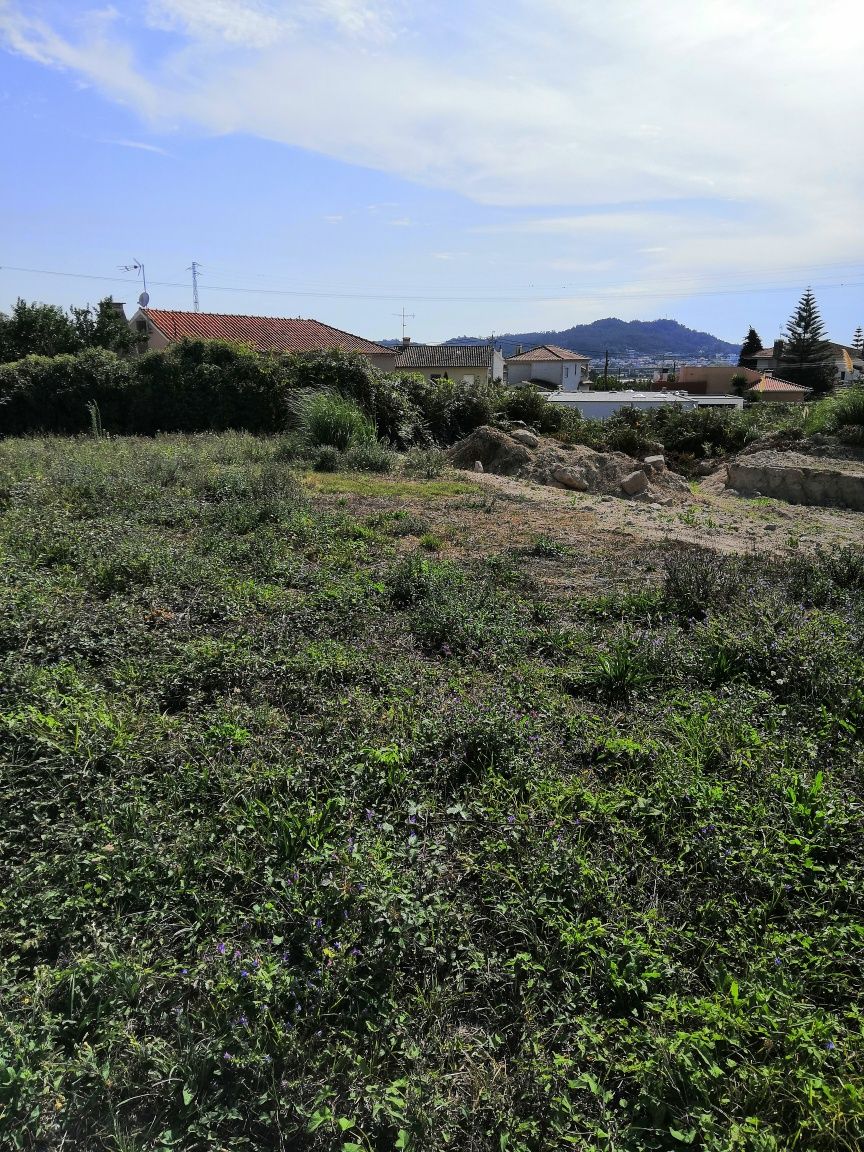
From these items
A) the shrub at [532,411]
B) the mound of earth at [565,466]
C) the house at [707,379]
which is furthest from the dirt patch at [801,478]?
the house at [707,379]

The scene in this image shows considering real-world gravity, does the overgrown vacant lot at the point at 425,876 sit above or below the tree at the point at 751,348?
below

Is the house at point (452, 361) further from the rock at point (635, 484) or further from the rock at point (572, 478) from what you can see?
the rock at point (635, 484)

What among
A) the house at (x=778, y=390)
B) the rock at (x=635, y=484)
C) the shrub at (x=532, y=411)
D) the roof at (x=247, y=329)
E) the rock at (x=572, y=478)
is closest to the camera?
the rock at (x=635, y=484)

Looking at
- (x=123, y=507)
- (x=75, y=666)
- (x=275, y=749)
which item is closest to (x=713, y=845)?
(x=275, y=749)

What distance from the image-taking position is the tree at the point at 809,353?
64812 millimetres

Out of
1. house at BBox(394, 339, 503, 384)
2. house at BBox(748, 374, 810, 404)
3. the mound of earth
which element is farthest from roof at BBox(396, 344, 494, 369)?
the mound of earth

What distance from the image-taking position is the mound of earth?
39.7ft

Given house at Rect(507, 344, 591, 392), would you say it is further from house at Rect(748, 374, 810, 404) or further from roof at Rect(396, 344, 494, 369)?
roof at Rect(396, 344, 494, 369)

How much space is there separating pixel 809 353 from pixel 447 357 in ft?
115

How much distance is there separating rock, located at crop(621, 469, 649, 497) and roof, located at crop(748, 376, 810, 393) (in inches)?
2108

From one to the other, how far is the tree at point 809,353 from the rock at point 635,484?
6224 centimetres

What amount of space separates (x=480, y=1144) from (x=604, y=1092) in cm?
35

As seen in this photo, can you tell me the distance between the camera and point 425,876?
2.60 meters

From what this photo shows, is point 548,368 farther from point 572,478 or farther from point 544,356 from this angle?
point 572,478
